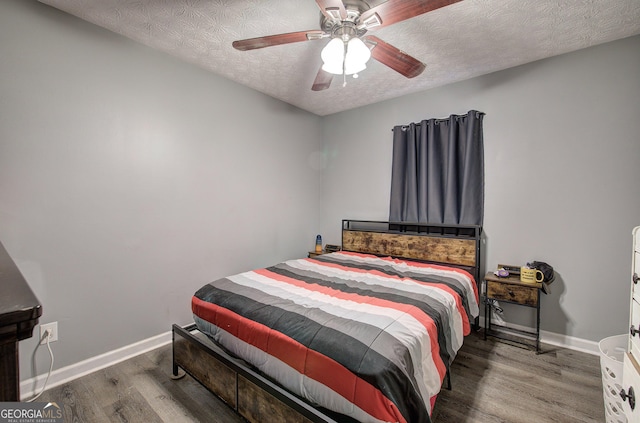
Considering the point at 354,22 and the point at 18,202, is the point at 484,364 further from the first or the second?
the point at 18,202

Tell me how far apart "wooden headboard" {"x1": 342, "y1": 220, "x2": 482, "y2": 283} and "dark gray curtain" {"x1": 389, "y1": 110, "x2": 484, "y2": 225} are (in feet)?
0.36

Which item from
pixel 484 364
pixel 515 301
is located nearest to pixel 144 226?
pixel 484 364

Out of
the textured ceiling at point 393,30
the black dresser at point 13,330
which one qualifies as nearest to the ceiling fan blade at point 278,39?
the textured ceiling at point 393,30

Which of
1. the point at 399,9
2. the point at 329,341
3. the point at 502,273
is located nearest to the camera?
the point at 329,341

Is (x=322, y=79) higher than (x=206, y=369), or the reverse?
(x=322, y=79)

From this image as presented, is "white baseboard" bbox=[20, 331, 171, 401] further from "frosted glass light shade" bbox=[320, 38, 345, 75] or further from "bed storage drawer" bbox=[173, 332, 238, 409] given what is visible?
"frosted glass light shade" bbox=[320, 38, 345, 75]

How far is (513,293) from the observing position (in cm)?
251

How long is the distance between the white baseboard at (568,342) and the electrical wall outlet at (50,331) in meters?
3.92

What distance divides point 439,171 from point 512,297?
1.45m

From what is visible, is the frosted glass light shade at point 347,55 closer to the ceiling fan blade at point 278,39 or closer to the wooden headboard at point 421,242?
the ceiling fan blade at point 278,39

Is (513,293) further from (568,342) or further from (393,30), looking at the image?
(393,30)

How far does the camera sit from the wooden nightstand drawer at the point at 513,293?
7.96ft

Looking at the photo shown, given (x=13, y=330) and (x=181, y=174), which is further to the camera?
(x=181, y=174)

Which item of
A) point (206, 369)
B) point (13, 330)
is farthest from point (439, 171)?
point (13, 330)
